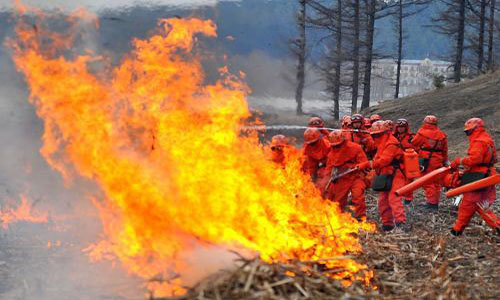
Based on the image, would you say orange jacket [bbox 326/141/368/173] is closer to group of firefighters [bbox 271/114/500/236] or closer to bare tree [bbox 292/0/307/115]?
group of firefighters [bbox 271/114/500/236]

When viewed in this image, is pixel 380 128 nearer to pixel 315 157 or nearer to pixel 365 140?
pixel 365 140

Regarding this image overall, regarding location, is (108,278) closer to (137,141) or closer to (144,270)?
(144,270)

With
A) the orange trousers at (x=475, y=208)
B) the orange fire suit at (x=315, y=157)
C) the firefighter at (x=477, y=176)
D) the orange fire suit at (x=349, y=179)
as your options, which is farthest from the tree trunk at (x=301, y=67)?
the orange trousers at (x=475, y=208)

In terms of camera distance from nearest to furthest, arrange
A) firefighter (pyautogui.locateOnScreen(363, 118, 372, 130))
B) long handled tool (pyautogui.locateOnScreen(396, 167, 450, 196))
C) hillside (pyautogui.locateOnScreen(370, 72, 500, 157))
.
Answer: long handled tool (pyautogui.locateOnScreen(396, 167, 450, 196))
firefighter (pyautogui.locateOnScreen(363, 118, 372, 130))
hillside (pyautogui.locateOnScreen(370, 72, 500, 157))

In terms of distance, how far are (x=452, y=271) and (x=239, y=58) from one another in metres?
4.73

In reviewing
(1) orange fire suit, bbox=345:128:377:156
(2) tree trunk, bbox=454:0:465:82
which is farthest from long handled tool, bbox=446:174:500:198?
(2) tree trunk, bbox=454:0:465:82

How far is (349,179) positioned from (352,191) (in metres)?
0.21

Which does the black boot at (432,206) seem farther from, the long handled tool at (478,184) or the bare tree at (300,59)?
the bare tree at (300,59)

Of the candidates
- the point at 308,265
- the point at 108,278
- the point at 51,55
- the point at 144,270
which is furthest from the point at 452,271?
the point at 51,55

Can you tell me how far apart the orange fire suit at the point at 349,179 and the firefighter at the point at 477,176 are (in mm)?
1520

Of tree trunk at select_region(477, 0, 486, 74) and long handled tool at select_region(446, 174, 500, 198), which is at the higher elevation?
tree trunk at select_region(477, 0, 486, 74)

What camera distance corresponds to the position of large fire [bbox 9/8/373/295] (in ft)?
20.8

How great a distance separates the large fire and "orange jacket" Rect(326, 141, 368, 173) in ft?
2.81

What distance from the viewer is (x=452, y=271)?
6.04m
